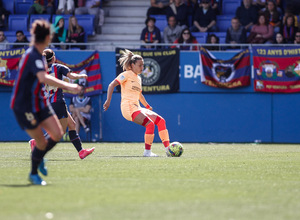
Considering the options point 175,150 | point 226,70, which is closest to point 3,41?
point 226,70

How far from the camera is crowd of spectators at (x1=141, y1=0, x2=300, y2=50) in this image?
819 inches

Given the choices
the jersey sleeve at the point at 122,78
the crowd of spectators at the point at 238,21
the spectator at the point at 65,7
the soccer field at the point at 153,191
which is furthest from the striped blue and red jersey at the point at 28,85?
the spectator at the point at 65,7

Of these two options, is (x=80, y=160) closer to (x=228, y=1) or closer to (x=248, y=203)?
(x=248, y=203)

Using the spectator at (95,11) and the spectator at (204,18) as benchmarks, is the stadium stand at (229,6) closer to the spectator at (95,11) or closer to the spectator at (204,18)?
the spectator at (204,18)

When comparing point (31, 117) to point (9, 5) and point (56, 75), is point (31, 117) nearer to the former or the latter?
point (56, 75)

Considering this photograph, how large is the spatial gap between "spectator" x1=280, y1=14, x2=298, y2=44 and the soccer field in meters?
10.1

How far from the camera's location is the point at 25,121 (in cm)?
779

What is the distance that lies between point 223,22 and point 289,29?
294cm

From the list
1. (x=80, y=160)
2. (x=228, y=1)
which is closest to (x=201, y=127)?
(x=228, y=1)

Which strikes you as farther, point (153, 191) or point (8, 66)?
point (8, 66)

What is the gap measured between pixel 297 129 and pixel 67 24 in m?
9.19

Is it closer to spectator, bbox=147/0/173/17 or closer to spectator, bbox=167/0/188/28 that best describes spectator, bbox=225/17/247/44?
spectator, bbox=167/0/188/28

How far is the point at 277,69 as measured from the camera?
20.1 m

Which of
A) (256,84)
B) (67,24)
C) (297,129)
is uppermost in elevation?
(67,24)
